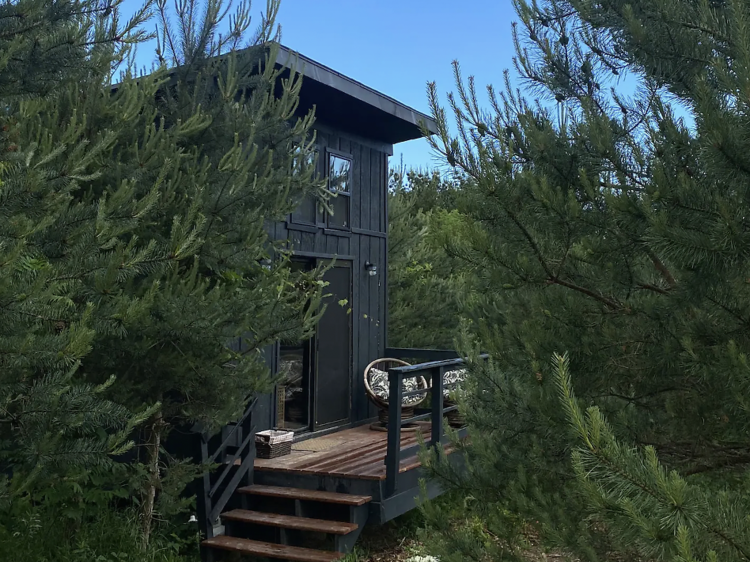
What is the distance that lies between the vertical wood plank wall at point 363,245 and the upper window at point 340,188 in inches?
4.0

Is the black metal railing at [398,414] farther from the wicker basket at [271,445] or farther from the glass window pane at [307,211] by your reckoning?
the glass window pane at [307,211]

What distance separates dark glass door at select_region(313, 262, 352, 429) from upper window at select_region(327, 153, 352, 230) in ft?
1.89

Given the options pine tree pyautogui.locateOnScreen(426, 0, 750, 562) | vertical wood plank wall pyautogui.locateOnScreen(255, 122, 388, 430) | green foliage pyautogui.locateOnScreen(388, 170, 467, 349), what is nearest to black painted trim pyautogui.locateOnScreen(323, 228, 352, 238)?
vertical wood plank wall pyautogui.locateOnScreen(255, 122, 388, 430)

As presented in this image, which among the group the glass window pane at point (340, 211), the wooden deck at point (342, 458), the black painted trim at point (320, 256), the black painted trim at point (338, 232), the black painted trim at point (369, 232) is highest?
the glass window pane at point (340, 211)

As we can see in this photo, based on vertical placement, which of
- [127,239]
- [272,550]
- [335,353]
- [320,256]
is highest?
[320,256]

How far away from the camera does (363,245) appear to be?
9.80m

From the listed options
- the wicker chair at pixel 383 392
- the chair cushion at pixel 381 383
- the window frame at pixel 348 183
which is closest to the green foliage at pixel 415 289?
the wicker chair at pixel 383 392

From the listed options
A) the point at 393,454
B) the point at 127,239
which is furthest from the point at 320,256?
the point at 127,239

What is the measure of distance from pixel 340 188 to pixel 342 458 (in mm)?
3790

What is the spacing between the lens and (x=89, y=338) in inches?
119

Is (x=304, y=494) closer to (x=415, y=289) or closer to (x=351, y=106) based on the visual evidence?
(x=351, y=106)

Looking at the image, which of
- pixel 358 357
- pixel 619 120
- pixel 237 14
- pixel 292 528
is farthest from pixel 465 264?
pixel 358 357

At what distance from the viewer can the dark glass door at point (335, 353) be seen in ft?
29.0

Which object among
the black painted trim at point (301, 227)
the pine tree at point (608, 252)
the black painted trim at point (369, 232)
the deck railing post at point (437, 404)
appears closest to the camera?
the pine tree at point (608, 252)
